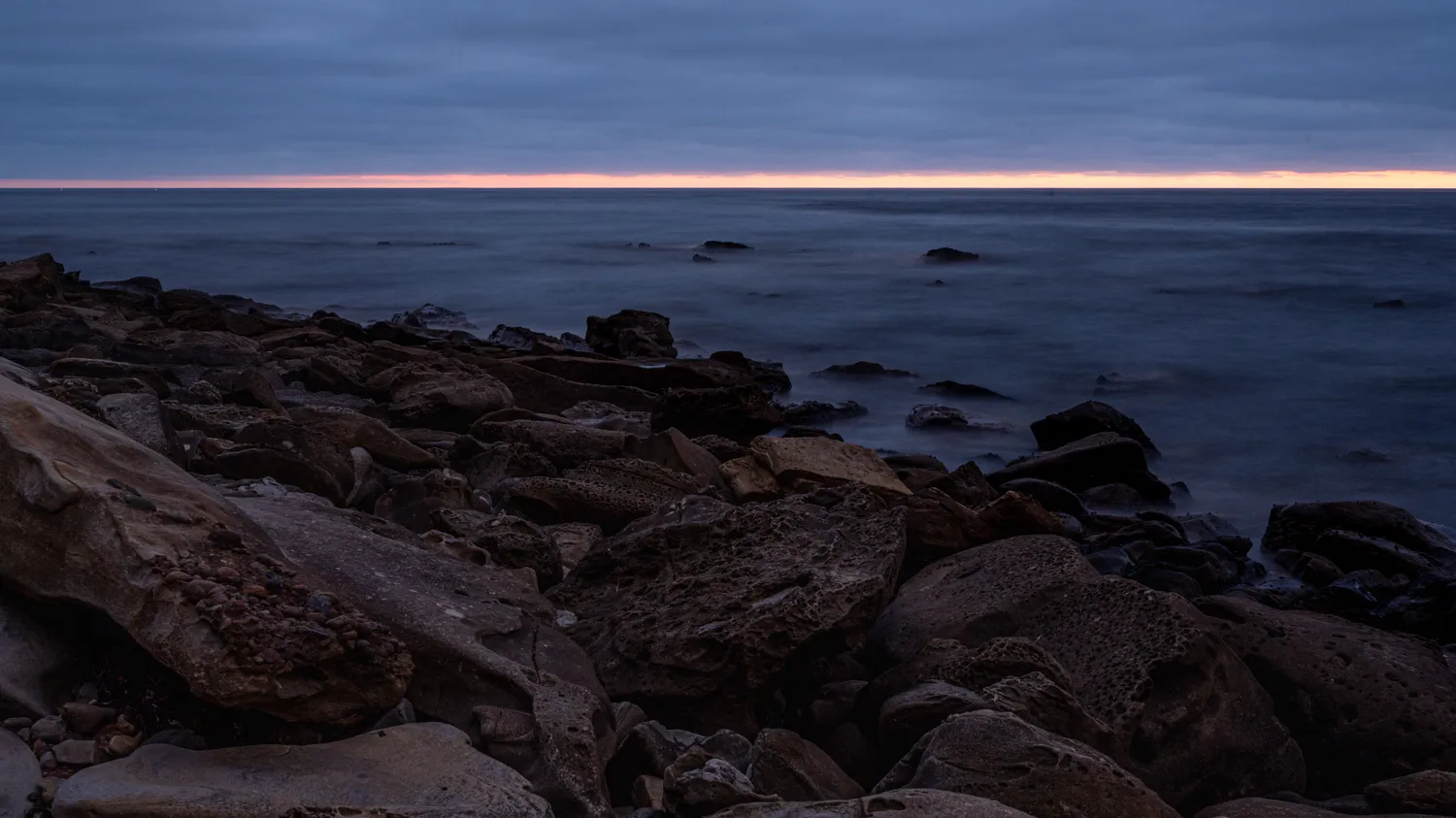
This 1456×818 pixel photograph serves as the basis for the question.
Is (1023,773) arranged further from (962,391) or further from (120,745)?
(962,391)

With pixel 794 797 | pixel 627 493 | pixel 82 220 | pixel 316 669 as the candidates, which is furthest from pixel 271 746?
pixel 82 220

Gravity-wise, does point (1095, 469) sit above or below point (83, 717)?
below

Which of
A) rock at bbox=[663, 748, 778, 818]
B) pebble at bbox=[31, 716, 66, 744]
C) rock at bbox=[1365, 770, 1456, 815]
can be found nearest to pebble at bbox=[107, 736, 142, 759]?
pebble at bbox=[31, 716, 66, 744]

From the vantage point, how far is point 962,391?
1571 centimetres

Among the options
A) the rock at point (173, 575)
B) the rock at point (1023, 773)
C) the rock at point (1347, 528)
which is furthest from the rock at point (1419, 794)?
the rock at point (1347, 528)

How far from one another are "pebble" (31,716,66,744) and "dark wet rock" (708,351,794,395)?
37.7 feet

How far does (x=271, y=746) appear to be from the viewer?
310cm

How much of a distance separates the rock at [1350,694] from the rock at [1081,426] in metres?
6.91

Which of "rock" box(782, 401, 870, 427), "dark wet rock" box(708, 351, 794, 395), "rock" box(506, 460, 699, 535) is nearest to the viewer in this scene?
"rock" box(506, 460, 699, 535)

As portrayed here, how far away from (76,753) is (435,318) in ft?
68.8

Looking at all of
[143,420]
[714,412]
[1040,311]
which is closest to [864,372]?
[714,412]

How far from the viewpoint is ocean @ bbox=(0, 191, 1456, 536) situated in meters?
13.1

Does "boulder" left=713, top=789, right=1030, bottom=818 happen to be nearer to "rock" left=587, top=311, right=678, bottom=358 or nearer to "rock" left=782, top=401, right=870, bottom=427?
"rock" left=782, top=401, right=870, bottom=427

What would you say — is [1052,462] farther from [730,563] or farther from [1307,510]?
[730,563]
